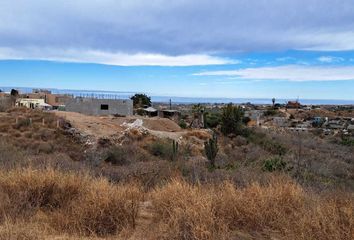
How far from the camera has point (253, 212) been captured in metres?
5.95

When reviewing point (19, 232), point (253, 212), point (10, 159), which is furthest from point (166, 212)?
point (10, 159)

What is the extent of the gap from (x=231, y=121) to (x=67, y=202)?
53.4 meters

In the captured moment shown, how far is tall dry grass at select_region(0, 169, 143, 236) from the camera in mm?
5887

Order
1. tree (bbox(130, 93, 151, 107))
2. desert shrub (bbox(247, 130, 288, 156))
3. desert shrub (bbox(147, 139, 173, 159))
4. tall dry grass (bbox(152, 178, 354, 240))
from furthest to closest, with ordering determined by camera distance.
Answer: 1. tree (bbox(130, 93, 151, 107))
2. desert shrub (bbox(247, 130, 288, 156))
3. desert shrub (bbox(147, 139, 173, 159))
4. tall dry grass (bbox(152, 178, 354, 240))

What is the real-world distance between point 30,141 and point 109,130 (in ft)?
33.3

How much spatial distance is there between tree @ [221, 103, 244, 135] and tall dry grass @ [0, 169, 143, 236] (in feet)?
171

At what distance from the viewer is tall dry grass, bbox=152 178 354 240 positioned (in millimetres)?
5113

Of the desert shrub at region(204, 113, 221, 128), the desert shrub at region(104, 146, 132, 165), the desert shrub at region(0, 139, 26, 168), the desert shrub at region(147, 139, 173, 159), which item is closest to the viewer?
the desert shrub at region(0, 139, 26, 168)

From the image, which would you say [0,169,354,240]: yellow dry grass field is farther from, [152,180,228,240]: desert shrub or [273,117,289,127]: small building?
[273,117,289,127]: small building

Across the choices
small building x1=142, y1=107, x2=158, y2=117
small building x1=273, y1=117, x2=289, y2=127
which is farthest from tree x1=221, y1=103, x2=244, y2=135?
small building x1=142, y1=107, x2=158, y2=117

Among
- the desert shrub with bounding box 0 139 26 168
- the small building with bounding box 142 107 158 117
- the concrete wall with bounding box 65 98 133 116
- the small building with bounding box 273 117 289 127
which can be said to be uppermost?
the desert shrub with bounding box 0 139 26 168

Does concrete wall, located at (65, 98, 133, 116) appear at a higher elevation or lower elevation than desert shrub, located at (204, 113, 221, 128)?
higher

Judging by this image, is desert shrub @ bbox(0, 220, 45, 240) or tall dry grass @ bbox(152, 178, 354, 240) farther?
tall dry grass @ bbox(152, 178, 354, 240)

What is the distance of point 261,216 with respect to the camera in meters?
5.88
